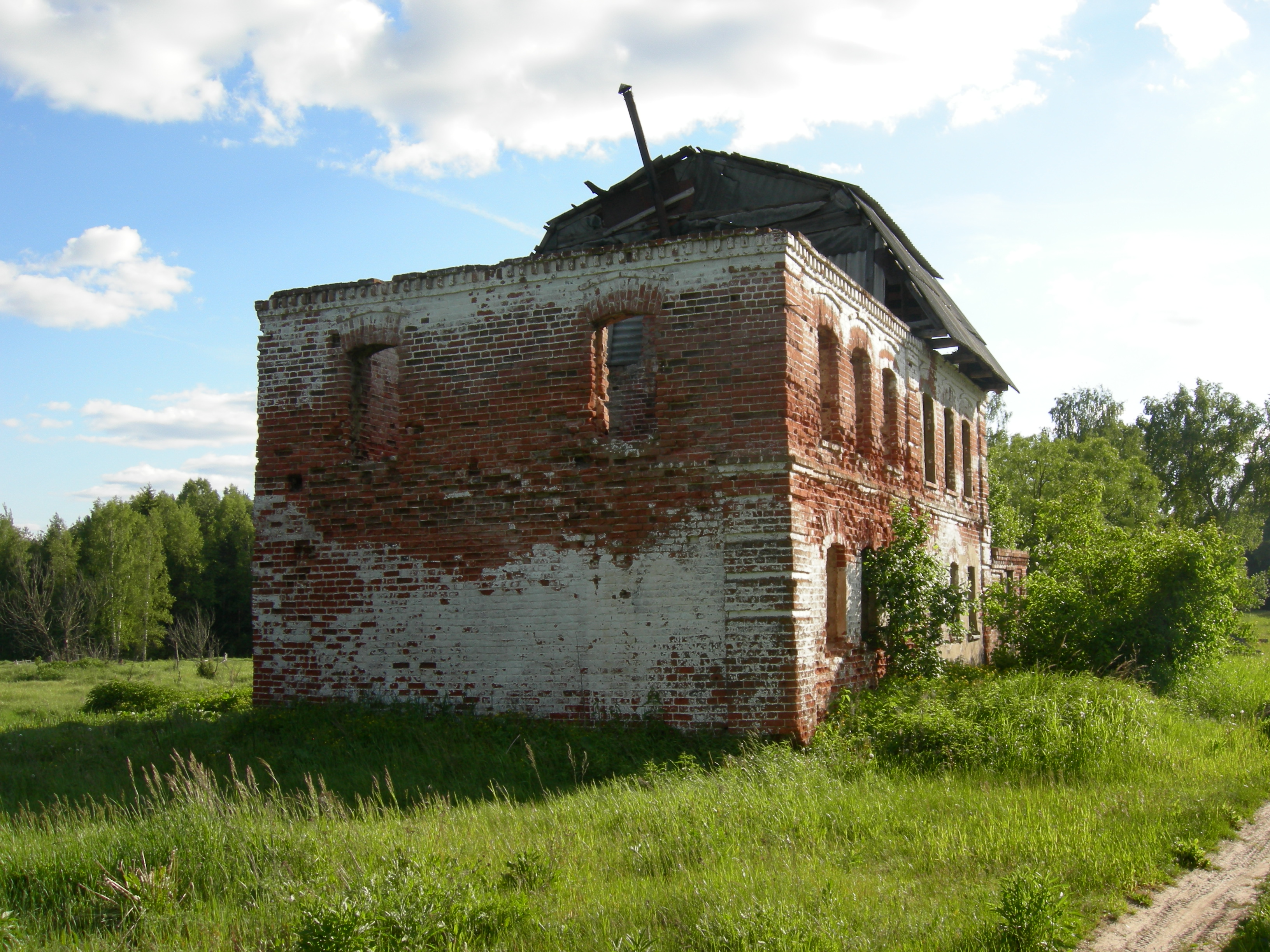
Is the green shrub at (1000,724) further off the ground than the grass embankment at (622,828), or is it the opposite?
the green shrub at (1000,724)

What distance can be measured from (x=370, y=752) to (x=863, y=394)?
25.4 ft

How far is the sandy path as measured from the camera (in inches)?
205

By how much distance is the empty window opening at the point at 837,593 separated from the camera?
11141 millimetres

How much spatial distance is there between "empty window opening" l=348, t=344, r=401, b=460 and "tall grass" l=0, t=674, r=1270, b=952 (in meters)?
4.19

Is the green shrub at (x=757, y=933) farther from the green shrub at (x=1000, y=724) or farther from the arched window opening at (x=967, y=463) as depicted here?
the arched window opening at (x=967, y=463)

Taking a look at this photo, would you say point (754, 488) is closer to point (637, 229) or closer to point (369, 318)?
point (369, 318)

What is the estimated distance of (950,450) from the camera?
17.3m

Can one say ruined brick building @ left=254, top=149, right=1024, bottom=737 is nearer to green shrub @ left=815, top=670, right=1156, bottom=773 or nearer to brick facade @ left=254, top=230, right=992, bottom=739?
brick facade @ left=254, top=230, right=992, bottom=739

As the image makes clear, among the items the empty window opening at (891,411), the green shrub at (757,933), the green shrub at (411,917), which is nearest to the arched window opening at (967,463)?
the empty window opening at (891,411)

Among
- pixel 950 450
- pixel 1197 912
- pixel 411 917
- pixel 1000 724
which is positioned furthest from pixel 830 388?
pixel 411 917

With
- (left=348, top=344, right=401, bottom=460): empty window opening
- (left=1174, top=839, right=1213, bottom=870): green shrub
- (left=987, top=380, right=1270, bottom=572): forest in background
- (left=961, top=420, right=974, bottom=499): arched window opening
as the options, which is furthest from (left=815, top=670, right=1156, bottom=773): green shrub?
(left=987, top=380, right=1270, bottom=572): forest in background

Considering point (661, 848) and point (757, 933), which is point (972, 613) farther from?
point (757, 933)

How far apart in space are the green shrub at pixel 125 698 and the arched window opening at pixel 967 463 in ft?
48.9

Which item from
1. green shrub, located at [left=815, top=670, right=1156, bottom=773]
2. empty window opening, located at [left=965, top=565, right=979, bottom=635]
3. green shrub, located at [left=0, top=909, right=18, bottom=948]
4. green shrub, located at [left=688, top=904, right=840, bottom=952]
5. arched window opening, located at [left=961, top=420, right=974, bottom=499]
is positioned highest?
arched window opening, located at [left=961, top=420, right=974, bottom=499]
